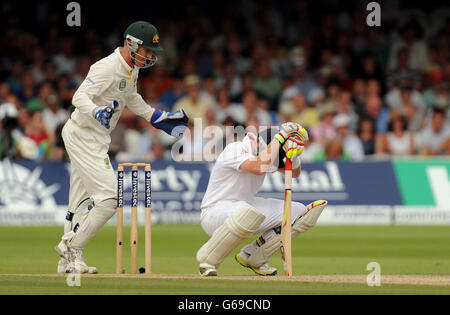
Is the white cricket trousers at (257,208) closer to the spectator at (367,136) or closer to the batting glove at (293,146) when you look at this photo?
Answer: the batting glove at (293,146)

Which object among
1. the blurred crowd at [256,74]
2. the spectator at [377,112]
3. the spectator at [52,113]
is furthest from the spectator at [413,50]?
the spectator at [52,113]

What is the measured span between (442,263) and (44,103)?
9835 millimetres

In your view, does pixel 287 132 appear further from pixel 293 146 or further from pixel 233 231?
pixel 233 231

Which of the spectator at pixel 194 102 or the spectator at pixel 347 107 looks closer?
the spectator at pixel 347 107

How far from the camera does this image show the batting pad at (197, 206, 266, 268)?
8164mm

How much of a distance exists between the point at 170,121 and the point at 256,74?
32.5 ft

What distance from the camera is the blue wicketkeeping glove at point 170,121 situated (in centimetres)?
914

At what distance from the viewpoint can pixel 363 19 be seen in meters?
19.9

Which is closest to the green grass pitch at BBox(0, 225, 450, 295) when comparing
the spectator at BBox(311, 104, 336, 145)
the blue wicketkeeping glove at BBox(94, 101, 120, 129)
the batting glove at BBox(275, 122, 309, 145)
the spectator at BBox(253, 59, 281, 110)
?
the batting glove at BBox(275, 122, 309, 145)

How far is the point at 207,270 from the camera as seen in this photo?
844cm

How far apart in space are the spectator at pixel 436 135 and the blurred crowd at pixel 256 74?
0.08 feet

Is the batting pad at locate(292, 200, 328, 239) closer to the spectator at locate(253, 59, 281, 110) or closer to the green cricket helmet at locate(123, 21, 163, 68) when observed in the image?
the green cricket helmet at locate(123, 21, 163, 68)

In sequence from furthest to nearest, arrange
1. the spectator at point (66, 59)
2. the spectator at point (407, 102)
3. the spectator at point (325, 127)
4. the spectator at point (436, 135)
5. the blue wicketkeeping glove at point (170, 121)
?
the spectator at point (66, 59) → the spectator at point (407, 102) → the spectator at point (325, 127) → the spectator at point (436, 135) → the blue wicketkeeping glove at point (170, 121)

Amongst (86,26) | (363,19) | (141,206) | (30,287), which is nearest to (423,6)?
(363,19)
